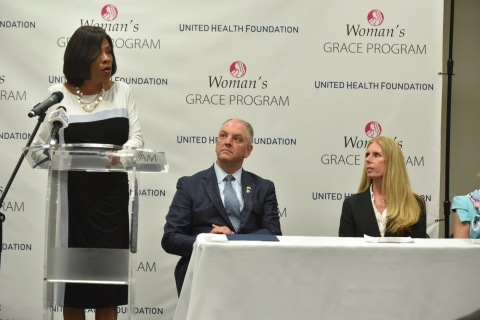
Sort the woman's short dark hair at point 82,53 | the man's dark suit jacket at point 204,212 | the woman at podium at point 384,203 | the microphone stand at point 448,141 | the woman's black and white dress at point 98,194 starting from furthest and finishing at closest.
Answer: the microphone stand at point 448,141 → the woman at podium at point 384,203 → the man's dark suit jacket at point 204,212 → the woman's short dark hair at point 82,53 → the woman's black and white dress at point 98,194

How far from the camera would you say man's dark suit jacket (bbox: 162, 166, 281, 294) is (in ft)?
13.1

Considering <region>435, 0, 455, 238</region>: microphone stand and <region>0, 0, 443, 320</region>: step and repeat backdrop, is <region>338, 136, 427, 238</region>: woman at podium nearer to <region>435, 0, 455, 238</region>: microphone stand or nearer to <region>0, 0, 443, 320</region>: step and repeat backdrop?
<region>0, 0, 443, 320</region>: step and repeat backdrop

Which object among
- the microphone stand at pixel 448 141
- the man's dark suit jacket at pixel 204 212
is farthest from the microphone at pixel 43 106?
the microphone stand at pixel 448 141

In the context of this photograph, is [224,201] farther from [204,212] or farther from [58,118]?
[58,118]

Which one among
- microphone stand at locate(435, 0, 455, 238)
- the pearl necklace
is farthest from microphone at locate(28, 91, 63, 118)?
microphone stand at locate(435, 0, 455, 238)

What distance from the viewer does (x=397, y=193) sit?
4363mm

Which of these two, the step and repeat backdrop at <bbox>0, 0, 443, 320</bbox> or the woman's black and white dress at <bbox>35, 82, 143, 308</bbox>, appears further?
the step and repeat backdrop at <bbox>0, 0, 443, 320</bbox>

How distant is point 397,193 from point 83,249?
211cm

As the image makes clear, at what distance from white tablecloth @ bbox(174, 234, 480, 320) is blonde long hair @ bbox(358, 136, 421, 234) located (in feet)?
4.22

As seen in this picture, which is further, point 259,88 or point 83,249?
point 259,88

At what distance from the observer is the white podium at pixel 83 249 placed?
297 centimetres

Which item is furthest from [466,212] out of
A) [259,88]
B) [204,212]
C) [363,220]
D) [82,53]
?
[82,53]

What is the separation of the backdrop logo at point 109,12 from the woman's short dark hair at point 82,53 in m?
1.29

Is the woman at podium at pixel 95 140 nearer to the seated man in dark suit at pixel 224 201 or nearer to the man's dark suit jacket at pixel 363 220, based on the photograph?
the seated man in dark suit at pixel 224 201
